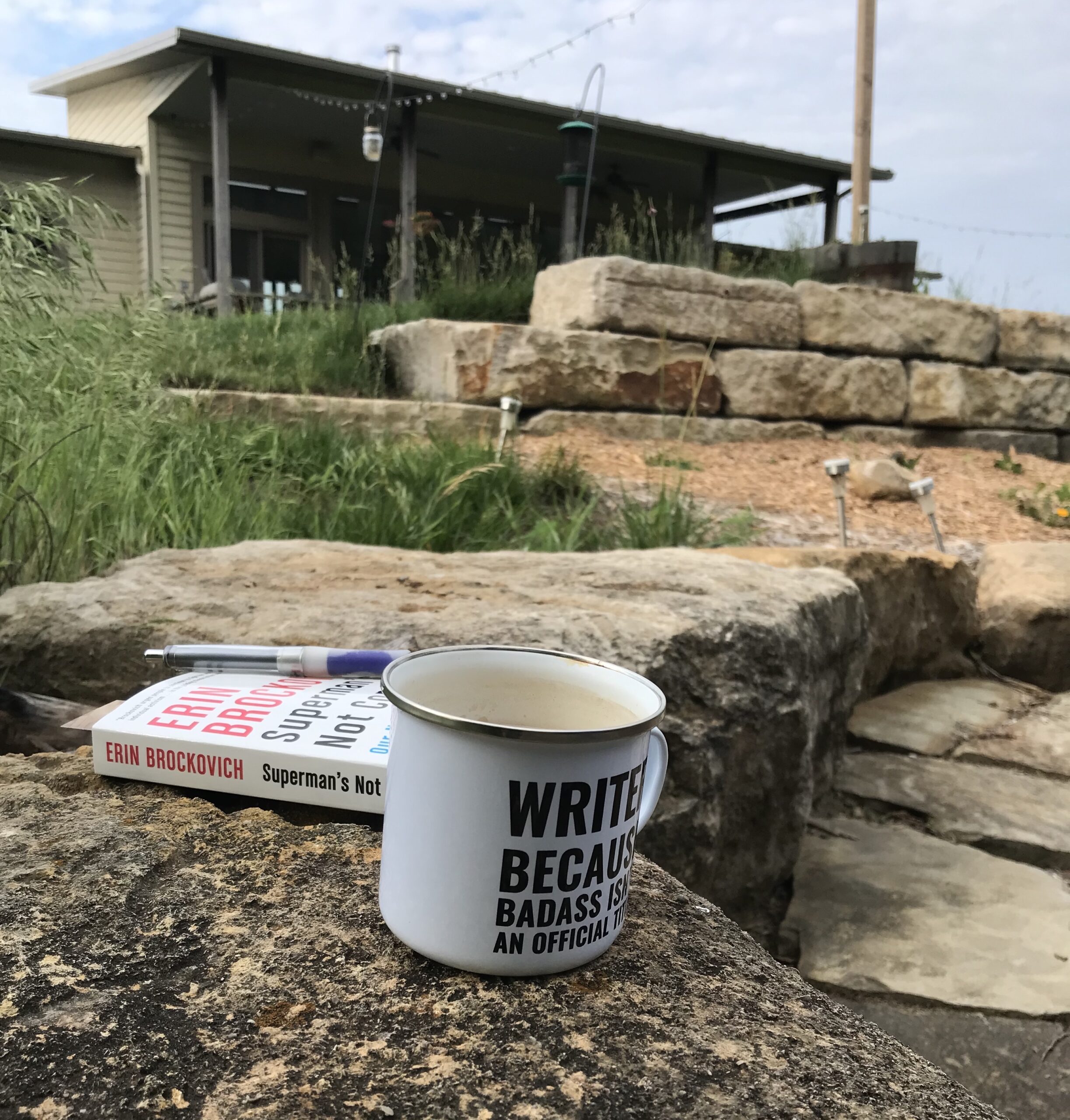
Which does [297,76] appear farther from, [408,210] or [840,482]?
[840,482]

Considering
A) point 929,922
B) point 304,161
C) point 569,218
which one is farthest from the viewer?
point 304,161

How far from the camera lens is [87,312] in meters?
3.94

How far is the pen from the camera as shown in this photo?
3.57 ft

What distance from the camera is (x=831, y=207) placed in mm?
13406

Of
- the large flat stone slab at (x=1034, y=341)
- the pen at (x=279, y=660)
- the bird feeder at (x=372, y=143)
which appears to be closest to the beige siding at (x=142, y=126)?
the bird feeder at (x=372, y=143)

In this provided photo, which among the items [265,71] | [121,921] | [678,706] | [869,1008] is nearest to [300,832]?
[121,921]

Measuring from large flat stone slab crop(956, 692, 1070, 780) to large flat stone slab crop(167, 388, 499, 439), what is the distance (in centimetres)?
271

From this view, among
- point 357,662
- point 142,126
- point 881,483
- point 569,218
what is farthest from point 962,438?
point 142,126

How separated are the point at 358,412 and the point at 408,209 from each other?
5.67 metres

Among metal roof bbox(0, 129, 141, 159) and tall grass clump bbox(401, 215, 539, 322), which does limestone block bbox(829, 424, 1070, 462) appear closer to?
tall grass clump bbox(401, 215, 539, 322)

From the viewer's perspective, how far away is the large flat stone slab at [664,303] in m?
5.76

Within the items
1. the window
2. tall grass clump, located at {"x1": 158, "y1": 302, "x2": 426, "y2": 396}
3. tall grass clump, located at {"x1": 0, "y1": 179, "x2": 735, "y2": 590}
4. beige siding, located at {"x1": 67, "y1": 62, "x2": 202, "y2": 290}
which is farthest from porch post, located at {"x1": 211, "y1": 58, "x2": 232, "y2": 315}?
tall grass clump, located at {"x1": 0, "y1": 179, "x2": 735, "y2": 590}

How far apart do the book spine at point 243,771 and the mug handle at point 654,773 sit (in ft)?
0.89

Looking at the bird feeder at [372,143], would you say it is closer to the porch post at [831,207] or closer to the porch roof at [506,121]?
the porch roof at [506,121]
